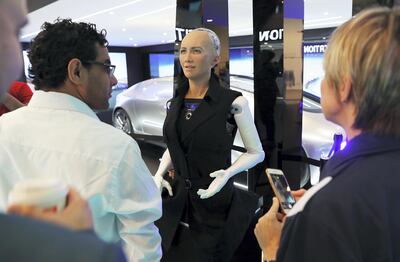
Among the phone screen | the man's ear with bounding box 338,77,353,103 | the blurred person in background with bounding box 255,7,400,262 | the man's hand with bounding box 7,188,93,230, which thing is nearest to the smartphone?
the phone screen

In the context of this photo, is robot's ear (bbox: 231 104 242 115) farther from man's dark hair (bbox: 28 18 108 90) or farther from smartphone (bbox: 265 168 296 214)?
man's dark hair (bbox: 28 18 108 90)

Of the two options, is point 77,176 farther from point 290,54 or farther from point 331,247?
point 290,54

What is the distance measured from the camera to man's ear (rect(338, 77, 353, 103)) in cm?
67

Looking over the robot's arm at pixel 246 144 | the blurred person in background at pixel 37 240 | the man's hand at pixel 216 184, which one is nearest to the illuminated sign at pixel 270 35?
the robot's arm at pixel 246 144

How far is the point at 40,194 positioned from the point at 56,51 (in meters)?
0.69

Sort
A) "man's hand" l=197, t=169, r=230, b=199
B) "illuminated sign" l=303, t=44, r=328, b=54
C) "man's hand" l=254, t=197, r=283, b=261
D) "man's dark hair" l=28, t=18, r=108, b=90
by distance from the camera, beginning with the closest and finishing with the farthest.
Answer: "man's hand" l=254, t=197, r=283, b=261 < "man's dark hair" l=28, t=18, r=108, b=90 < "man's hand" l=197, t=169, r=230, b=199 < "illuminated sign" l=303, t=44, r=328, b=54

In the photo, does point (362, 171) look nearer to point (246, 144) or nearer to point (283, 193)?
point (283, 193)

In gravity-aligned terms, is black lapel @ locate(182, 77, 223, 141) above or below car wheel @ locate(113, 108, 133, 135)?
above

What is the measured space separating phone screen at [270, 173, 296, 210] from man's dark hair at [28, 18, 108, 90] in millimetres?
687

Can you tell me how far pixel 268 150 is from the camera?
9.96ft

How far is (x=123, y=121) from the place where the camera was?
6.53m

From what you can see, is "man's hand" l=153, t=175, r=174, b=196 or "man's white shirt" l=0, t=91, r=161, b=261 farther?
"man's hand" l=153, t=175, r=174, b=196

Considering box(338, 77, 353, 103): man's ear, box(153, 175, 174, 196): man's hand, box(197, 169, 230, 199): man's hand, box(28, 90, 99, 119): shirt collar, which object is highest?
box(338, 77, 353, 103): man's ear

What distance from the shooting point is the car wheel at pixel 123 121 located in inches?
249
